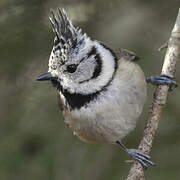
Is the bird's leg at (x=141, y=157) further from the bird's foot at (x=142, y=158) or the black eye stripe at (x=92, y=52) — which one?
the black eye stripe at (x=92, y=52)

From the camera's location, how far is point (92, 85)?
426 cm

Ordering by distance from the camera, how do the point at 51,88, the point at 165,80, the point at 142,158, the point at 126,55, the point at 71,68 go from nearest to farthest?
the point at 71,68 < the point at 142,158 < the point at 165,80 < the point at 126,55 < the point at 51,88

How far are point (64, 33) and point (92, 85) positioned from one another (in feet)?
1.79

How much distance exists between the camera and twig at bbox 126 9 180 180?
400 centimetres

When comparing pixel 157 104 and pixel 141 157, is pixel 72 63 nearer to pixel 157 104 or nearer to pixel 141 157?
pixel 157 104

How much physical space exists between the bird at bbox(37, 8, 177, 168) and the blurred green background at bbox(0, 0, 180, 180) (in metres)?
0.67

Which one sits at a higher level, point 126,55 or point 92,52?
point 126,55

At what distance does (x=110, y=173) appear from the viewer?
4.98m

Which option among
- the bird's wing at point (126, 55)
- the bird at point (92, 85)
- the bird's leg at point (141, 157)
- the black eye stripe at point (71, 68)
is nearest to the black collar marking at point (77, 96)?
the bird at point (92, 85)

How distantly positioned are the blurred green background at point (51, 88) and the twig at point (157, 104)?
2.53ft

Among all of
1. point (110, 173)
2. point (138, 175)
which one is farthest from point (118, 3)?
point (138, 175)

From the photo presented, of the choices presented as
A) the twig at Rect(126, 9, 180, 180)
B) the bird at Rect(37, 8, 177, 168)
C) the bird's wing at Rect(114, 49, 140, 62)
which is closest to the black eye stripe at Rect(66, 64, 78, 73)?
the bird at Rect(37, 8, 177, 168)

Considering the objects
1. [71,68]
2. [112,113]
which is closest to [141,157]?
[112,113]

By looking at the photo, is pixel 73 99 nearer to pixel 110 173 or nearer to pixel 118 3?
pixel 110 173
